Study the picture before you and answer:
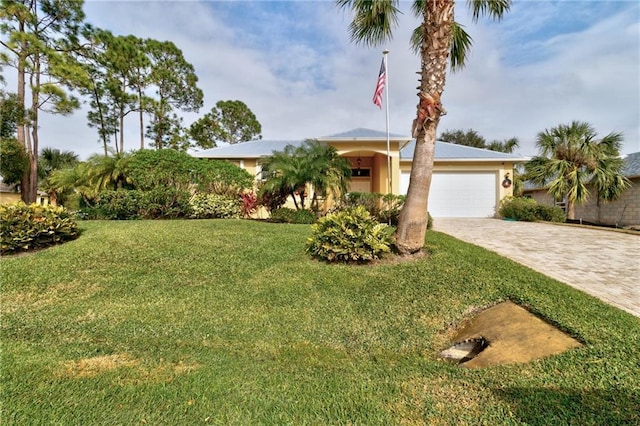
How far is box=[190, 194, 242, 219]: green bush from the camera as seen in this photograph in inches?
451

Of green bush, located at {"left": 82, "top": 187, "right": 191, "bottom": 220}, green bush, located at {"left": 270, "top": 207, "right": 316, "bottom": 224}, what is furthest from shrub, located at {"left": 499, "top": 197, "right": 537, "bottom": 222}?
green bush, located at {"left": 82, "top": 187, "right": 191, "bottom": 220}

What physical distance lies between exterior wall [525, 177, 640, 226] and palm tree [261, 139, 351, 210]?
48.5ft

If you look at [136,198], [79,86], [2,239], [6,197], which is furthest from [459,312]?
[6,197]

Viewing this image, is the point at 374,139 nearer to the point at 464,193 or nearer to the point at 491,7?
the point at 464,193

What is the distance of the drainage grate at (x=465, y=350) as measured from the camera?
3.36m

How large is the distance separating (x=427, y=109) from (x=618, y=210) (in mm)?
17137

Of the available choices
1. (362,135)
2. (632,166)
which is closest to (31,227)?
(362,135)

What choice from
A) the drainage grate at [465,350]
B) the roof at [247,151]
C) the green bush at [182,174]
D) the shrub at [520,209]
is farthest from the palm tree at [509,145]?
the drainage grate at [465,350]

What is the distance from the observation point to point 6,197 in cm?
2472

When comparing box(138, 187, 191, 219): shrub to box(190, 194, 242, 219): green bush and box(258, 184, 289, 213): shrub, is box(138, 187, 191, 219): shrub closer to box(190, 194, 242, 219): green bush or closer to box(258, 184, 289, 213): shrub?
box(190, 194, 242, 219): green bush

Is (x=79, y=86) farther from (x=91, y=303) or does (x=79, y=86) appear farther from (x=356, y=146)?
(x=91, y=303)

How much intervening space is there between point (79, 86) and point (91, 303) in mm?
20827

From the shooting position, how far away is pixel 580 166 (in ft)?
46.5

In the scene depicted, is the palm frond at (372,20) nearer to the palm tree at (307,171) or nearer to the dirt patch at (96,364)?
the palm tree at (307,171)
